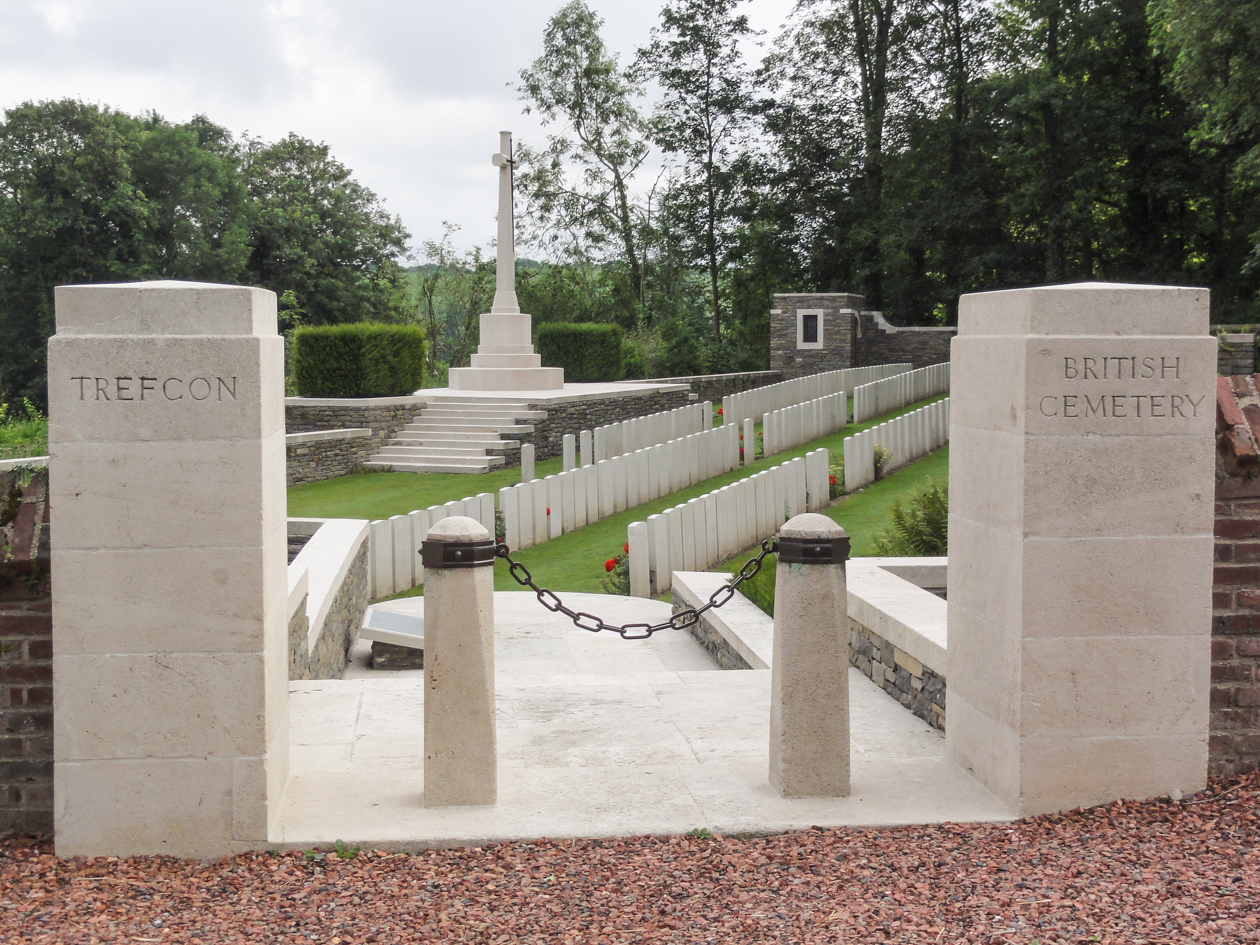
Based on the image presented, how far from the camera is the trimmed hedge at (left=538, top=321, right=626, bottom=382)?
92.1 ft

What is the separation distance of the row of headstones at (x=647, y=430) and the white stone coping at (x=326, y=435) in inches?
164

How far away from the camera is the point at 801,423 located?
1848cm

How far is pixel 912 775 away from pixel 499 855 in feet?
5.24

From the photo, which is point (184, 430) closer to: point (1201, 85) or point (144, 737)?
point (144, 737)

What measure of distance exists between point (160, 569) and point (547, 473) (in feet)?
46.6

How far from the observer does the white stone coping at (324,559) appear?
245 inches

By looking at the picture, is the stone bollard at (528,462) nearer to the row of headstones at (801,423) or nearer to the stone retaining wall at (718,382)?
the row of headstones at (801,423)

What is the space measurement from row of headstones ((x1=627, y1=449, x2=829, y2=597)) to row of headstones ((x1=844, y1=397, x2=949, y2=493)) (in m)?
1.36

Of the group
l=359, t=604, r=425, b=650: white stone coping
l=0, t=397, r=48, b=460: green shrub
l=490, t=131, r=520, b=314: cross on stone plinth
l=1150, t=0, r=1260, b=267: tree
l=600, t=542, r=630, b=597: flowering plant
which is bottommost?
l=600, t=542, r=630, b=597: flowering plant

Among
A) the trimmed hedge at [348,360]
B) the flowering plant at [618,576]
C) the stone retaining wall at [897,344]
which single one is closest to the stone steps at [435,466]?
the trimmed hedge at [348,360]

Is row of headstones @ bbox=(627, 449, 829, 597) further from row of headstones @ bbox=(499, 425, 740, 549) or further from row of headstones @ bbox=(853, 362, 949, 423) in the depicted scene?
row of headstones @ bbox=(853, 362, 949, 423)

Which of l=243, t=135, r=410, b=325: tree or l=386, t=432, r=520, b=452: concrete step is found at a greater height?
l=243, t=135, r=410, b=325: tree

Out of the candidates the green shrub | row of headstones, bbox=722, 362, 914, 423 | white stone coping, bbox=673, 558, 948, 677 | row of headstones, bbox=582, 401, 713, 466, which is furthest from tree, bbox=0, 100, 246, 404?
white stone coping, bbox=673, 558, 948, 677

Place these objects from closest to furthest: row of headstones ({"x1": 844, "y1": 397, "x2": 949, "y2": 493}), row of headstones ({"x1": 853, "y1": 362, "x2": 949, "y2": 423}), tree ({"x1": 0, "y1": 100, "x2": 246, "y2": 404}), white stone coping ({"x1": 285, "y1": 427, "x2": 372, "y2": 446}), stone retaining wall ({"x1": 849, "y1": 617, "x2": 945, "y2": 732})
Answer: stone retaining wall ({"x1": 849, "y1": 617, "x2": 945, "y2": 732}) → row of headstones ({"x1": 844, "y1": 397, "x2": 949, "y2": 493}) → white stone coping ({"x1": 285, "y1": 427, "x2": 372, "y2": 446}) → row of headstones ({"x1": 853, "y1": 362, "x2": 949, "y2": 423}) → tree ({"x1": 0, "y1": 100, "x2": 246, "y2": 404})
